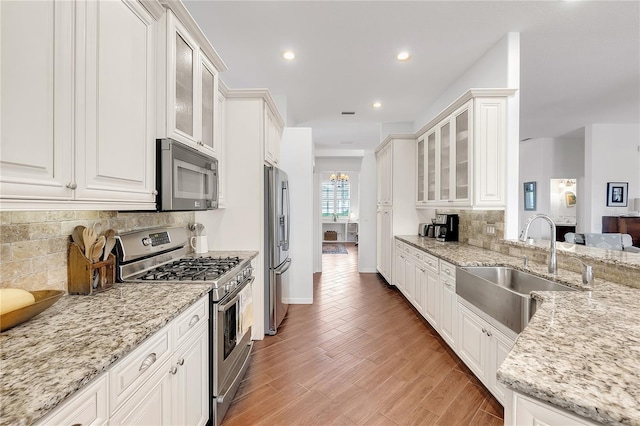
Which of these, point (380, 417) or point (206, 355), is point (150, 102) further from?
point (380, 417)

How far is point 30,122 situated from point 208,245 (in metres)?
2.06

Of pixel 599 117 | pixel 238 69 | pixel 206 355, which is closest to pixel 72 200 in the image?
pixel 206 355

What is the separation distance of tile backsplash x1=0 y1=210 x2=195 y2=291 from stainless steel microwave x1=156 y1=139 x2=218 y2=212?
0.43m

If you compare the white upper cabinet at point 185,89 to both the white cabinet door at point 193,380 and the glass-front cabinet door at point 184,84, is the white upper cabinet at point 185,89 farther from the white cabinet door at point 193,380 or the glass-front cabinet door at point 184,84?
the white cabinet door at point 193,380

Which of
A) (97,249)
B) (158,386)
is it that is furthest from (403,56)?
(158,386)

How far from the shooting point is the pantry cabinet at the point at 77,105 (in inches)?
34.4

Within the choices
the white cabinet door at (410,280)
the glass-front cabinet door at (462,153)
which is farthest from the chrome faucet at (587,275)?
the white cabinet door at (410,280)

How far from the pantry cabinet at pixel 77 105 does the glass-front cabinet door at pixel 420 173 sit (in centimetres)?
363

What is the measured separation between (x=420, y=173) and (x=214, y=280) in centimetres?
355

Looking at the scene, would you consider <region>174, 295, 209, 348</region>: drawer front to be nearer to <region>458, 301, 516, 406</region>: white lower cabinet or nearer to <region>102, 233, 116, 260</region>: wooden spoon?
<region>102, 233, 116, 260</region>: wooden spoon

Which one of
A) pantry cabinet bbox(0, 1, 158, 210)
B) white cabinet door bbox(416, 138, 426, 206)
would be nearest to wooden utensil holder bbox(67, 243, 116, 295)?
pantry cabinet bbox(0, 1, 158, 210)

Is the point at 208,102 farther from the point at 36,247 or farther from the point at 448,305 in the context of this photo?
the point at 448,305

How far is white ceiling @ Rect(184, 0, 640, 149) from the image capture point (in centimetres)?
241

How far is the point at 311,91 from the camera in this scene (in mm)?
4098
